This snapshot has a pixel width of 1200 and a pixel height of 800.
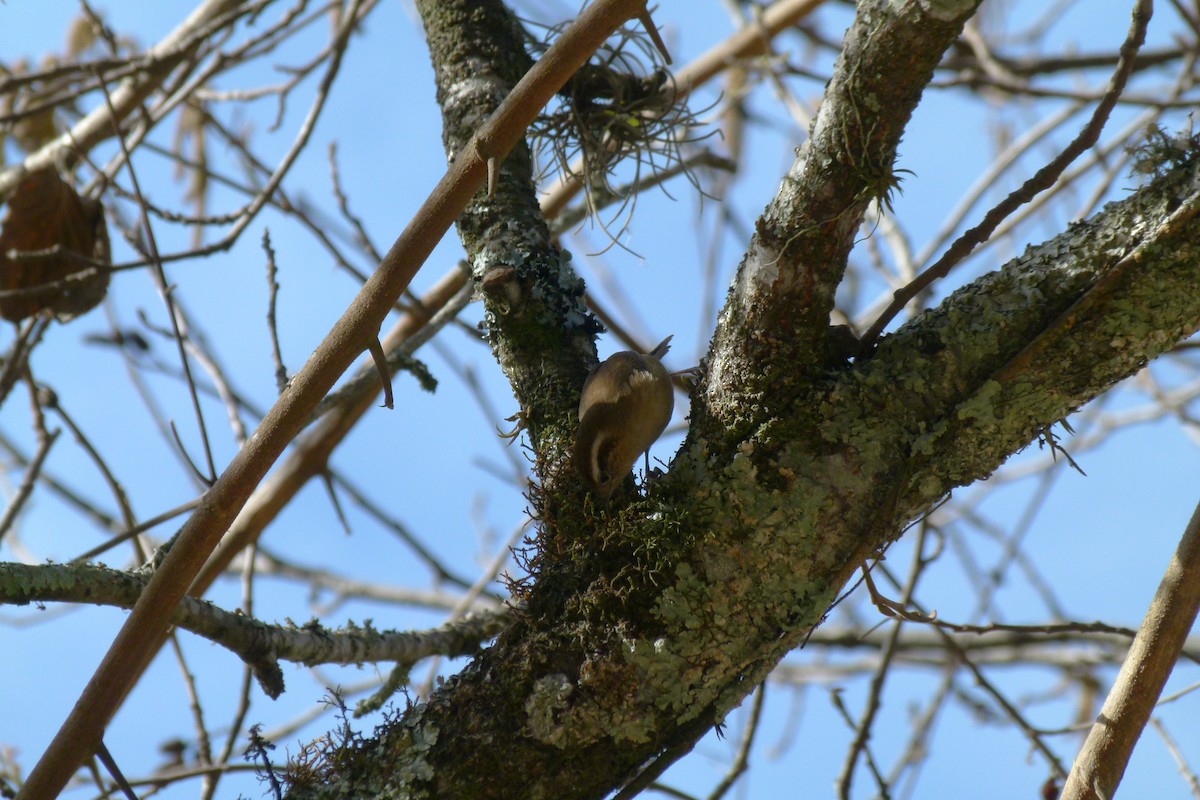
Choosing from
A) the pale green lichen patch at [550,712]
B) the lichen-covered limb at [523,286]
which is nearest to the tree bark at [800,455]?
the pale green lichen patch at [550,712]

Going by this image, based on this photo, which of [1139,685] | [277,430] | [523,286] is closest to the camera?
[277,430]

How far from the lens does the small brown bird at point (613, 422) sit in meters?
1.66

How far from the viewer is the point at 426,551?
3379mm

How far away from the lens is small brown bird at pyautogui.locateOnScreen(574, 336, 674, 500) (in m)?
1.66

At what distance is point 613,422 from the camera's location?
165cm

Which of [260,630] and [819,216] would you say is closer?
[819,216]

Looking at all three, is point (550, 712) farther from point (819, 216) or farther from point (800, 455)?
point (819, 216)

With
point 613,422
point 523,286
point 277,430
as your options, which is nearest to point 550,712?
point 613,422

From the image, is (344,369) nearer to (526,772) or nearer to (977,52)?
(526,772)

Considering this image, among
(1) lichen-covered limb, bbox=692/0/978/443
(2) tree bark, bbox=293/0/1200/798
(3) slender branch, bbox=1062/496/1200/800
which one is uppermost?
(1) lichen-covered limb, bbox=692/0/978/443

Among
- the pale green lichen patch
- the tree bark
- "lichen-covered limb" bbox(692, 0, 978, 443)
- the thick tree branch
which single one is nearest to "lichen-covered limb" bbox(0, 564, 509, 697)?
the thick tree branch

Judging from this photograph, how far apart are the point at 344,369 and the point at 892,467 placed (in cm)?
82

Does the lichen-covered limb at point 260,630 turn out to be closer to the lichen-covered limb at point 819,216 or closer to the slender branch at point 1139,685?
the lichen-covered limb at point 819,216

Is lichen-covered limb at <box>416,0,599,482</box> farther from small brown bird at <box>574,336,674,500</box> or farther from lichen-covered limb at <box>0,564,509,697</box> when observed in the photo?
lichen-covered limb at <box>0,564,509,697</box>
